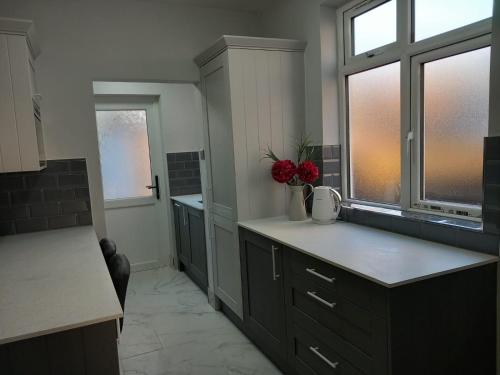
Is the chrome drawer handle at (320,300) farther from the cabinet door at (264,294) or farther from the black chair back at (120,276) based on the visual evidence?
the black chair back at (120,276)

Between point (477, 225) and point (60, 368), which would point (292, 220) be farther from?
→ point (60, 368)

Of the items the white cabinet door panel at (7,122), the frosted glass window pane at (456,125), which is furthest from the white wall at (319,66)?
the white cabinet door panel at (7,122)

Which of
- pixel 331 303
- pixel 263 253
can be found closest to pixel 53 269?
pixel 263 253

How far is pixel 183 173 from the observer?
4.32 metres

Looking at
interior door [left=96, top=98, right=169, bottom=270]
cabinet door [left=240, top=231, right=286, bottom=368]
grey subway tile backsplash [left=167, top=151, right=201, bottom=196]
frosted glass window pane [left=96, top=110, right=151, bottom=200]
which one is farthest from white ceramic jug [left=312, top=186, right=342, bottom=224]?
frosted glass window pane [left=96, top=110, right=151, bottom=200]

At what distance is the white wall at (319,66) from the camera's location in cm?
260

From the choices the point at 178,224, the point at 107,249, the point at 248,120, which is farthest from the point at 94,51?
the point at 178,224

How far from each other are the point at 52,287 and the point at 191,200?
2.36 m

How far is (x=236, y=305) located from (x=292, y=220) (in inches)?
29.9

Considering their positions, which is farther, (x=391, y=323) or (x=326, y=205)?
(x=326, y=205)

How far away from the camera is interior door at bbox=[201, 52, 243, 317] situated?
2691mm

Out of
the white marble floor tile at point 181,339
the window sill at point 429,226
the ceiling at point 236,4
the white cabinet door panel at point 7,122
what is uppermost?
the ceiling at point 236,4

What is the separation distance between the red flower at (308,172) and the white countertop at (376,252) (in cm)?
30

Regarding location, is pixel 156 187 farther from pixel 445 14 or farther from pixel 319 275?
pixel 445 14
